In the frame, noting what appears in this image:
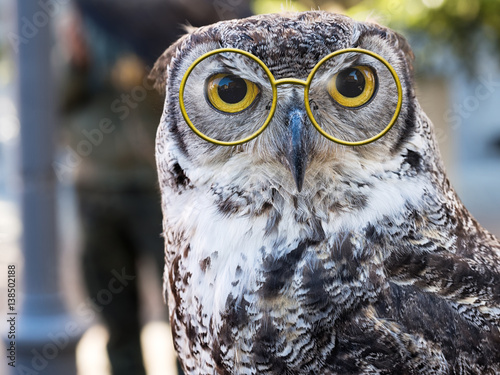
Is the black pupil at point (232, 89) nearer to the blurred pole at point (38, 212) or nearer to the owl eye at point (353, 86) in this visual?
the owl eye at point (353, 86)

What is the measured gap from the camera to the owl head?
748 millimetres

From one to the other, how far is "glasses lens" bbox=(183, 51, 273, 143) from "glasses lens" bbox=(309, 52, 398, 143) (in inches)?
2.8

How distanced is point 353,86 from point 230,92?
165 mm

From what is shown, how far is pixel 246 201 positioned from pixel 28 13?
4.73 feet

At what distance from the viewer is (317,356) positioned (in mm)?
789

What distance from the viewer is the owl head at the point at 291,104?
75 cm

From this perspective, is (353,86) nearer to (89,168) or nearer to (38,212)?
(89,168)

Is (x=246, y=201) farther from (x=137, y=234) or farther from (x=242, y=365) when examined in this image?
(x=137, y=234)

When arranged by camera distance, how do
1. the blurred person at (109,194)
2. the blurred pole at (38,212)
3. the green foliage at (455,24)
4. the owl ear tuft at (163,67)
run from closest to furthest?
the owl ear tuft at (163,67)
the green foliage at (455,24)
the blurred person at (109,194)
the blurred pole at (38,212)

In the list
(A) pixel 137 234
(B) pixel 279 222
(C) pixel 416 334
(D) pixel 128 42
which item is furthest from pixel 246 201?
(A) pixel 137 234

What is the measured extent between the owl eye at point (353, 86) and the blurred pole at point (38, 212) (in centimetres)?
152

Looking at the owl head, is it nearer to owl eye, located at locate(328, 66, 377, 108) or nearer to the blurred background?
owl eye, located at locate(328, 66, 377, 108)

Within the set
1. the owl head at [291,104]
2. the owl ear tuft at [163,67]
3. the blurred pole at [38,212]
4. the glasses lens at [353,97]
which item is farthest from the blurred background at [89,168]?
the glasses lens at [353,97]

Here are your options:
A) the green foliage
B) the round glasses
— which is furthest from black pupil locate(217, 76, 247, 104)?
the green foliage
